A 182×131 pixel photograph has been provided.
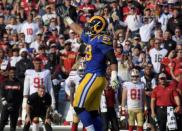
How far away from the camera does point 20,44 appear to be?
74.3ft

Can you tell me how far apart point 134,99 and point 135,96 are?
0.08 metres

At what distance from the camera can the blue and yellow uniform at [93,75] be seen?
38.4 ft

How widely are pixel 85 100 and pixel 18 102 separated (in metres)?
7.46

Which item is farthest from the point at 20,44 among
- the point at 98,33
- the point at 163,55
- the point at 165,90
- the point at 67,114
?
the point at 98,33

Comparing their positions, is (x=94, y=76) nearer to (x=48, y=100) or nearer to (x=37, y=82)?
(x=48, y=100)

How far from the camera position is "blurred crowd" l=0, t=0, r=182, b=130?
2039 centimetres

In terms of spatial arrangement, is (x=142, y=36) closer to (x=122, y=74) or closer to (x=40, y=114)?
(x=122, y=74)

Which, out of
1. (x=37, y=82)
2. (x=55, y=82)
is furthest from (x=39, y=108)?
(x=55, y=82)

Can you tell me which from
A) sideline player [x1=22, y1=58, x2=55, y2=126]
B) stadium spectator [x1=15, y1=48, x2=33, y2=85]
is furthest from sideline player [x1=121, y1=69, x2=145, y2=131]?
stadium spectator [x1=15, y1=48, x2=33, y2=85]

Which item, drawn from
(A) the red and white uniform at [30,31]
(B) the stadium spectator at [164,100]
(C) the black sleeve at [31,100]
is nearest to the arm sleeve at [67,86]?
(B) the stadium spectator at [164,100]

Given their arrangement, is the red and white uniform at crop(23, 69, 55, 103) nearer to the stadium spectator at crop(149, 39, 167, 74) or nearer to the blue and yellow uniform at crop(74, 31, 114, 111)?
the stadium spectator at crop(149, 39, 167, 74)

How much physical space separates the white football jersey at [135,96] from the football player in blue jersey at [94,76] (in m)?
6.49

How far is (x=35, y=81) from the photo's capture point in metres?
18.3

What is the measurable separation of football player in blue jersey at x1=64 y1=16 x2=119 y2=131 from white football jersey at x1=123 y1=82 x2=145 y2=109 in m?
6.49
